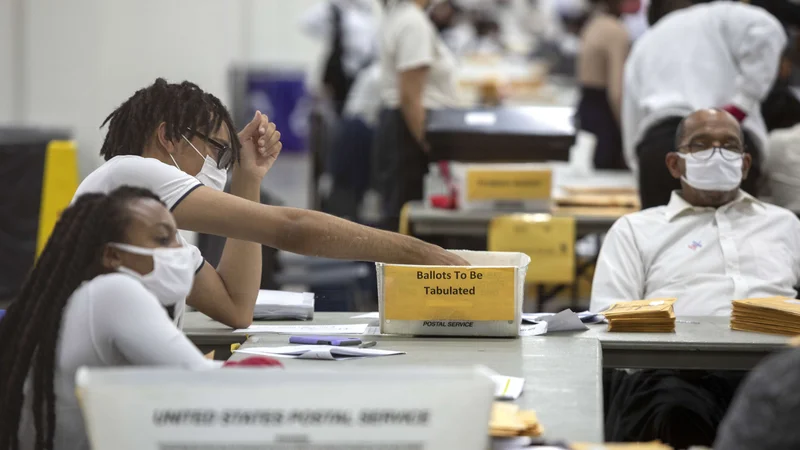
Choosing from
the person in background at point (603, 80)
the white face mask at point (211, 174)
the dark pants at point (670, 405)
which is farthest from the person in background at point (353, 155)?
the white face mask at point (211, 174)

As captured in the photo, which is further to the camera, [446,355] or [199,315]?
[199,315]

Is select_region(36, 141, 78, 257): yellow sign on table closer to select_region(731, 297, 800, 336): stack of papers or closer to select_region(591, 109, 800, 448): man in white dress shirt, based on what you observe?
select_region(591, 109, 800, 448): man in white dress shirt

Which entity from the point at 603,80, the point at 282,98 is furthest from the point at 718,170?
the point at 282,98

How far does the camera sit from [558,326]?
3.26 m

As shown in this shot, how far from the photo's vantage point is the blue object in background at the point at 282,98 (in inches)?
511

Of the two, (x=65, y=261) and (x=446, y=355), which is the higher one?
(x=65, y=261)

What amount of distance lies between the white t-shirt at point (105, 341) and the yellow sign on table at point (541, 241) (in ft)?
10.9

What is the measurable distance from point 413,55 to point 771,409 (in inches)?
219

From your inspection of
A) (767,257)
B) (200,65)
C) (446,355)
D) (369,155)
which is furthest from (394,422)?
(200,65)

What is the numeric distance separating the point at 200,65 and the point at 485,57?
7786 millimetres

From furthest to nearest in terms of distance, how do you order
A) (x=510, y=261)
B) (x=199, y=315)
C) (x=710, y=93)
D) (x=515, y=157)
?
1. (x=515, y=157)
2. (x=710, y=93)
3. (x=199, y=315)
4. (x=510, y=261)

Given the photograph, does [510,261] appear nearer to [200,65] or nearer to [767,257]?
[767,257]

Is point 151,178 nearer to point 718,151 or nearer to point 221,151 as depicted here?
point 221,151

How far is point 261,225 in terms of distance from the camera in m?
2.98
